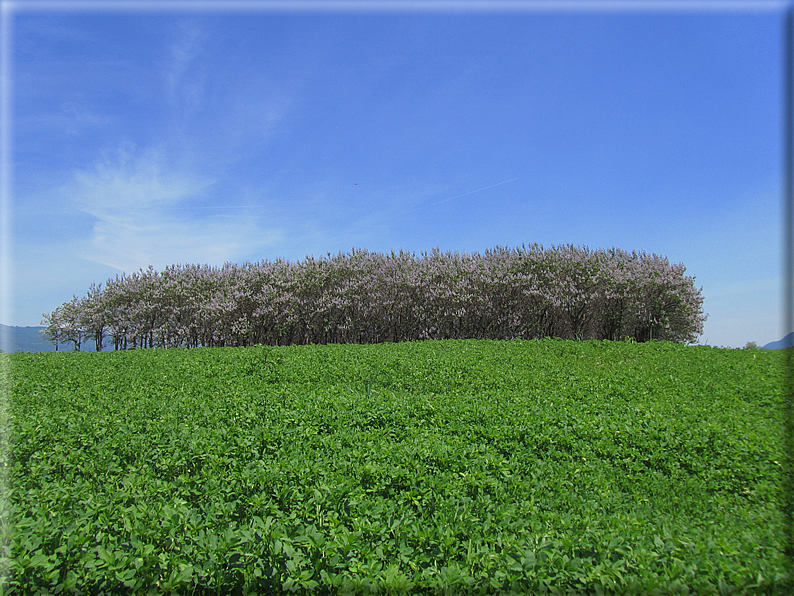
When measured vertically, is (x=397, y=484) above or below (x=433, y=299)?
below

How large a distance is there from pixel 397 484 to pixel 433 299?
14404mm

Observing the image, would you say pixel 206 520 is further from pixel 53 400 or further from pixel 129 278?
pixel 129 278

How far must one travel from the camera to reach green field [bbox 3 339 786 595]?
2.91 m

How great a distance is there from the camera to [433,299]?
18.3 m

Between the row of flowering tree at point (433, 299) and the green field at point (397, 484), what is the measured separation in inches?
396

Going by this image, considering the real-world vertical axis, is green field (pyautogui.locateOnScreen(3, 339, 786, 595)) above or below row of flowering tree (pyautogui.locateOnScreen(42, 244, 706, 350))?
below

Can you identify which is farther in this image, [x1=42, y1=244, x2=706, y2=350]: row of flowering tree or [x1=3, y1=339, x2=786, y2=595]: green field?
[x1=42, y1=244, x2=706, y2=350]: row of flowering tree

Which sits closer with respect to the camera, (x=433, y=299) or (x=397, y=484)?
(x=397, y=484)

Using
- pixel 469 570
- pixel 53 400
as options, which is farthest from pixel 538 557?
pixel 53 400

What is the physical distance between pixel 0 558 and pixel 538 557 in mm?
3398

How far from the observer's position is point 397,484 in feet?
13.2

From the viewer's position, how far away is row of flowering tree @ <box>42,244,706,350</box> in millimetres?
18078

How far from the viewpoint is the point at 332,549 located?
2.96 meters

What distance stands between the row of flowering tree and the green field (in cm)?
1006
